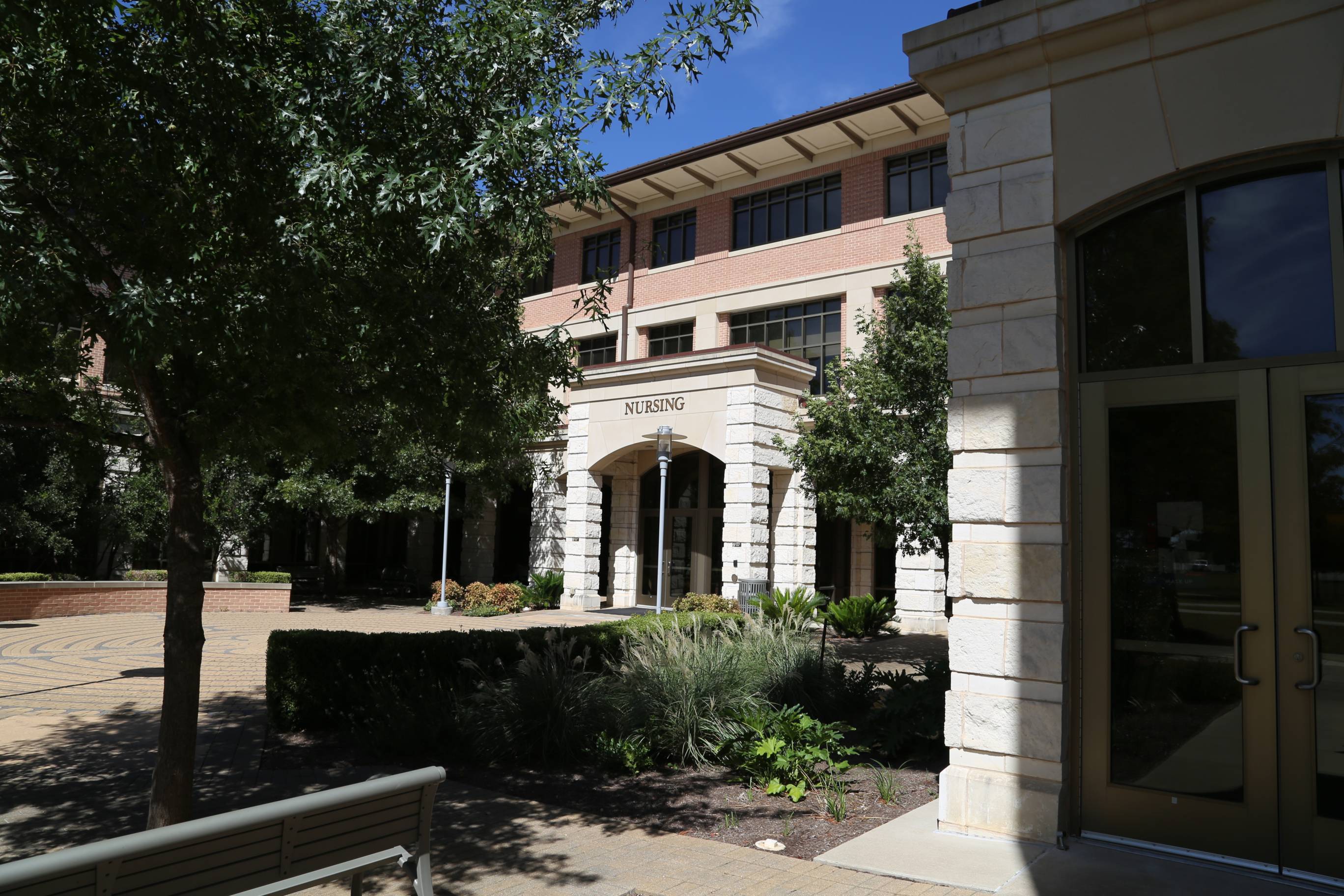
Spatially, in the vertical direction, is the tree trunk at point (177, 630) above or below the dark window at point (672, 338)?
below

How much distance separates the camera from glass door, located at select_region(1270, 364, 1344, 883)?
16.7 feet

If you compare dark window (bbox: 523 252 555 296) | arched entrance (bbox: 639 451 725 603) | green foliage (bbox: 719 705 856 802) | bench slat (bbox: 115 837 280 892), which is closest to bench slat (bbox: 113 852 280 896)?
bench slat (bbox: 115 837 280 892)

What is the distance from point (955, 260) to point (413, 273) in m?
3.81

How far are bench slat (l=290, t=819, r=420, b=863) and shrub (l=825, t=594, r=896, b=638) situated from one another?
15.4m

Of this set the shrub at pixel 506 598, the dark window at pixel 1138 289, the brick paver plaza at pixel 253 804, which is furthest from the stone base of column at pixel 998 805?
the shrub at pixel 506 598

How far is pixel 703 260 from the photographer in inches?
1090

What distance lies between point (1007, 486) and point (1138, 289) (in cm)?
148

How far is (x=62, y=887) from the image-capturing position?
10.2 feet

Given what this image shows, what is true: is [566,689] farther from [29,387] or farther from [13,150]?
[13,150]

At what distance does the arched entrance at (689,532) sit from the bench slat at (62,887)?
22.3m

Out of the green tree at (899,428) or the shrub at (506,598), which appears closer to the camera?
the green tree at (899,428)

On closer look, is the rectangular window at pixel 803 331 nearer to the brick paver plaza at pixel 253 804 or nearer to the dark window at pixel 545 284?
the dark window at pixel 545 284

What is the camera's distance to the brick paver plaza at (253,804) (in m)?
5.40

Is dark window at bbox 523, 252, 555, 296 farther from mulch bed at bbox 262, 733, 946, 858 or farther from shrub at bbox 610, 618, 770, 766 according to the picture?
mulch bed at bbox 262, 733, 946, 858
